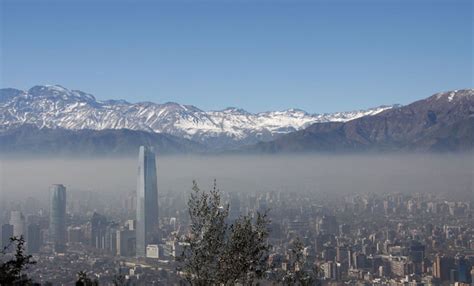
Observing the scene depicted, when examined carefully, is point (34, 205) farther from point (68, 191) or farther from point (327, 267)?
point (327, 267)

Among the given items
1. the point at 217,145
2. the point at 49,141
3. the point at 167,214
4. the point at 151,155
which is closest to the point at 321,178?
the point at 151,155

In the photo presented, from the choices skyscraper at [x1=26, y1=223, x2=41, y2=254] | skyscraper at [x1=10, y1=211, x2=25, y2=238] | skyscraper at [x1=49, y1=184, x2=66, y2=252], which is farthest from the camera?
skyscraper at [x1=49, y1=184, x2=66, y2=252]

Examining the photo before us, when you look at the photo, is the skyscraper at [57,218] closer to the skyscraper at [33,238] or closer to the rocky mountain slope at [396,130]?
the skyscraper at [33,238]

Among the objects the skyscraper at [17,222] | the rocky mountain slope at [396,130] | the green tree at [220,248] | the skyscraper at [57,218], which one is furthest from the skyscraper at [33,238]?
the rocky mountain slope at [396,130]

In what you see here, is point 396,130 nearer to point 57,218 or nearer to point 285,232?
point 57,218

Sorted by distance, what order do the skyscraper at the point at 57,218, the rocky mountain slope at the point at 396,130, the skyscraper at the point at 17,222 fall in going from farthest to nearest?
the rocky mountain slope at the point at 396,130
the skyscraper at the point at 57,218
the skyscraper at the point at 17,222

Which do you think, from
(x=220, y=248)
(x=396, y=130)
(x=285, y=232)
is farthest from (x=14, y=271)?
(x=396, y=130)

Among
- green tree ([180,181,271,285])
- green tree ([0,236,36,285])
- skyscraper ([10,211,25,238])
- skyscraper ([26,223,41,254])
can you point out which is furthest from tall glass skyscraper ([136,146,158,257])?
green tree ([180,181,271,285])

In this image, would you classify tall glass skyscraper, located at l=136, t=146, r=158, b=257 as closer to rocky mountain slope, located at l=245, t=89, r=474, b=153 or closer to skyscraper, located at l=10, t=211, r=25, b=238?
skyscraper, located at l=10, t=211, r=25, b=238
